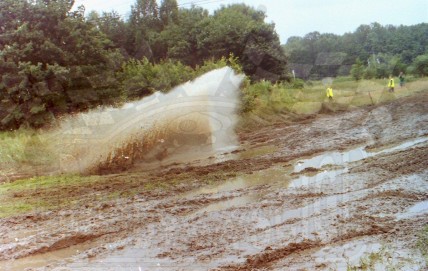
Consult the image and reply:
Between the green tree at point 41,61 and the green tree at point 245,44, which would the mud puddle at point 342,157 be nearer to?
the green tree at point 41,61

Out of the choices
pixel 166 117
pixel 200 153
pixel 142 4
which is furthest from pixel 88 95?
pixel 142 4

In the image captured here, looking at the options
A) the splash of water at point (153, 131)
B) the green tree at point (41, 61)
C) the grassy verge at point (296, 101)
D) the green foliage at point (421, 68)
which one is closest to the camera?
the splash of water at point (153, 131)

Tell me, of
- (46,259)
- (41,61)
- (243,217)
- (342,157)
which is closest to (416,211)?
(243,217)

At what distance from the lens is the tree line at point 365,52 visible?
43.4 m

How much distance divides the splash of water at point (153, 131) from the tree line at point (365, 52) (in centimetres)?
2468

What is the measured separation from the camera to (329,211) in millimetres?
7223

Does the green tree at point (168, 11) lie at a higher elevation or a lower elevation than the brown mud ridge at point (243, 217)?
higher

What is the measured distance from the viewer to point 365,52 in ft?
222

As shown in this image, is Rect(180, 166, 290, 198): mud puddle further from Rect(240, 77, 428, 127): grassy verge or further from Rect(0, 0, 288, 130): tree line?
Rect(0, 0, 288, 130): tree line

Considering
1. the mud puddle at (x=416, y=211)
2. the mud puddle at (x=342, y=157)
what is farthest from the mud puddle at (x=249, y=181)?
the mud puddle at (x=416, y=211)

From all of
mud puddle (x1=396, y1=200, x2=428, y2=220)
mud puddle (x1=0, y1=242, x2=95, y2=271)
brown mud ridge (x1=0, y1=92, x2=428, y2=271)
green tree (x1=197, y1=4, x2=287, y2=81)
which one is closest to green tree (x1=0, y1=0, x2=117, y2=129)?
brown mud ridge (x1=0, y1=92, x2=428, y2=271)

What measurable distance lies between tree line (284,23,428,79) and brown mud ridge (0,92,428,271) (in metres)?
31.8

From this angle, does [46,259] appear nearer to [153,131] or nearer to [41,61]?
[153,131]

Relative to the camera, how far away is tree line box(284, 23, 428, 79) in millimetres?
43406
